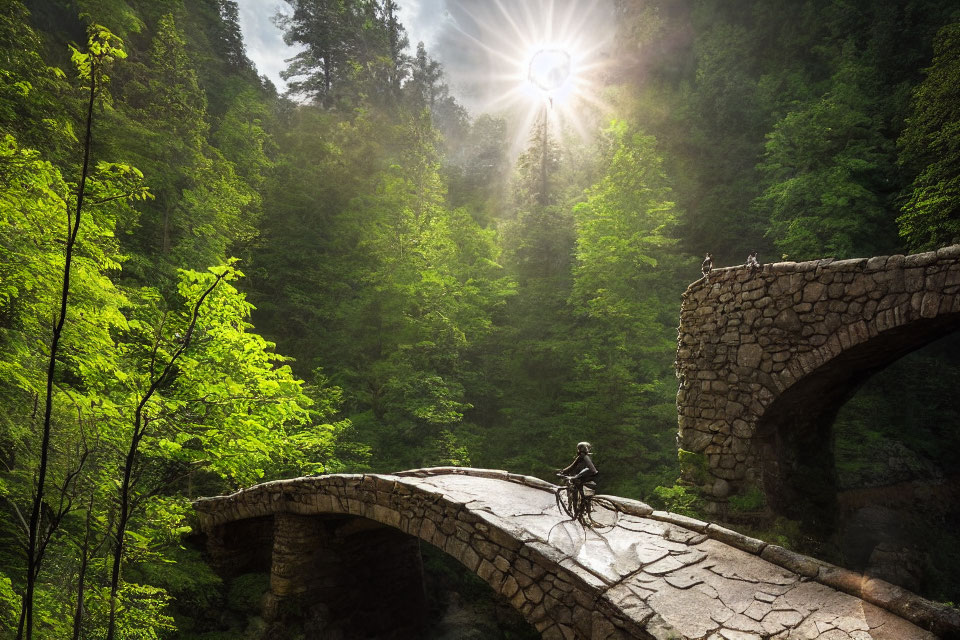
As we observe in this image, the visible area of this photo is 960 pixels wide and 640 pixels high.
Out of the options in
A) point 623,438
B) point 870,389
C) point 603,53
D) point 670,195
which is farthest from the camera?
point 603,53

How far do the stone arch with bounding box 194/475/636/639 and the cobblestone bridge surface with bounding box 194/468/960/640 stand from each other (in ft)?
0.04

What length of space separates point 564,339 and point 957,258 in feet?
31.3

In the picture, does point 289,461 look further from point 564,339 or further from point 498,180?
point 498,180

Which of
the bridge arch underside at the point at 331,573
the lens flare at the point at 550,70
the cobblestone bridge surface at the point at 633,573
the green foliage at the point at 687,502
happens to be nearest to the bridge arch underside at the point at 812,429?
the green foliage at the point at 687,502

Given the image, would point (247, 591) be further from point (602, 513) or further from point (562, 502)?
point (602, 513)

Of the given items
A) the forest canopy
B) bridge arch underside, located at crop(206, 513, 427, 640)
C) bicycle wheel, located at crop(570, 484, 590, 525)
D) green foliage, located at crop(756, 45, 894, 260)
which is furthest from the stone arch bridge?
bridge arch underside, located at crop(206, 513, 427, 640)

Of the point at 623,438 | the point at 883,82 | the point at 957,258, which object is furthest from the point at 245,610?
the point at 883,82

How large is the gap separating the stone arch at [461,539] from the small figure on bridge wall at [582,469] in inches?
36.1

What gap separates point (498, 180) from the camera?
28.3 m

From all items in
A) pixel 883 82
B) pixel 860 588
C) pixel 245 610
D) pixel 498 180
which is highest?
pixel 498 180

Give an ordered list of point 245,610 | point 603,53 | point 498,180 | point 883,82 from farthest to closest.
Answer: point 498,180, point 603,53, point 883,82, point 245,610

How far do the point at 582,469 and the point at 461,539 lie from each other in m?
1.61

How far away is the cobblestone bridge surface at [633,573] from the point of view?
3361 millimetres

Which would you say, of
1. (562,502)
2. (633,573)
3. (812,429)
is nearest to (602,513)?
(562,502)
